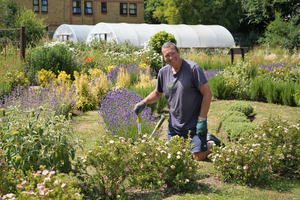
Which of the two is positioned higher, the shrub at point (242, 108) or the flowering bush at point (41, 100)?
the flowering bush at point (41, 100)

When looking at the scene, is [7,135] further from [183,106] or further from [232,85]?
[232,85]

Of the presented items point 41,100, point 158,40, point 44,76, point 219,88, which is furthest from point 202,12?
point 41,100

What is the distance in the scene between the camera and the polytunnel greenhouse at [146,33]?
22.8 m

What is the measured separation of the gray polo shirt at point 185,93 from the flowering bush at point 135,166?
0.82 m

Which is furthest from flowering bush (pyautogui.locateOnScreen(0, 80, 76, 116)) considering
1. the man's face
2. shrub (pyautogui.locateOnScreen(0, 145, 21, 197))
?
shrub (pyautogui.locateOnScreen(0, 145, 21, 197))

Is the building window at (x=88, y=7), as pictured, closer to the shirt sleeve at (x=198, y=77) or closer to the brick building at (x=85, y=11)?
the brick building at (x=85, y=11)

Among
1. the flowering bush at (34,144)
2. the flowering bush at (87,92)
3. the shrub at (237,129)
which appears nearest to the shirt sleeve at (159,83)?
the shrub at (237,129)

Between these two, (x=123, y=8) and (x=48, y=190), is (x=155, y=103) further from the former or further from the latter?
(x=123, y=8)

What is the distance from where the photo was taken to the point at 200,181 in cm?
394

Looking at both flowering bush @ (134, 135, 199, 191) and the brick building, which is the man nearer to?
flowering bush @ (134, 135, 199, 191)

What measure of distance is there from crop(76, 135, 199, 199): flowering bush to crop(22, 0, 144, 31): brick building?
A: 106 ft

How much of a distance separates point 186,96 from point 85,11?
3304 cm

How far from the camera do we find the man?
435 centimetres

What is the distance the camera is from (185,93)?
4500 mm
